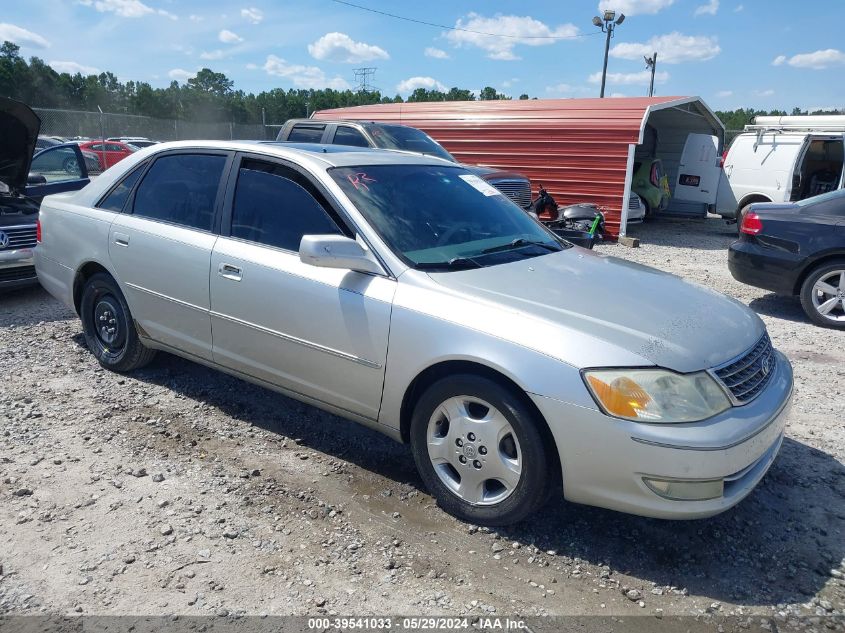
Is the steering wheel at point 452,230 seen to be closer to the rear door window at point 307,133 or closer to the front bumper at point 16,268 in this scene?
the front bumper at point 16,268

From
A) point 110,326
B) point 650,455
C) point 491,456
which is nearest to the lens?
point 650,455

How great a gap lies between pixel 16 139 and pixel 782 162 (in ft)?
40.8

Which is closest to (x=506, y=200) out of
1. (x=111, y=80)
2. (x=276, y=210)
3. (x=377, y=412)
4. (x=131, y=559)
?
(x=276, y=210)

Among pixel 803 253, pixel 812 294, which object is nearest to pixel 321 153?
pixel 803 253

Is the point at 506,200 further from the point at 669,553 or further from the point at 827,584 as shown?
the point at 827,584

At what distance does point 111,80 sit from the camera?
63719 mm

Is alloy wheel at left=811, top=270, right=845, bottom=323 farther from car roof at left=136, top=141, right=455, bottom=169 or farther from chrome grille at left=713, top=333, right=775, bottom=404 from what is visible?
car roof at left=136, top=141, right=455, bottom=169

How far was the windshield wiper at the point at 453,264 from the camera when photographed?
323 cm

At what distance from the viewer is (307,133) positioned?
34.9 feet

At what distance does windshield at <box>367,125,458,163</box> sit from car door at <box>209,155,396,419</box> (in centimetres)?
630

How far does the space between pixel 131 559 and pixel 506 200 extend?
298 cm

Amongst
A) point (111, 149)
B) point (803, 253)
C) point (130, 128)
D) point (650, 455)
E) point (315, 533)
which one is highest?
point (130, 128)

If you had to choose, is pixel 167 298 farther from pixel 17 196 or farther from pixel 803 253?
pixel 803 253

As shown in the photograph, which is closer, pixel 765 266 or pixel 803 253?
pixel 803 253
